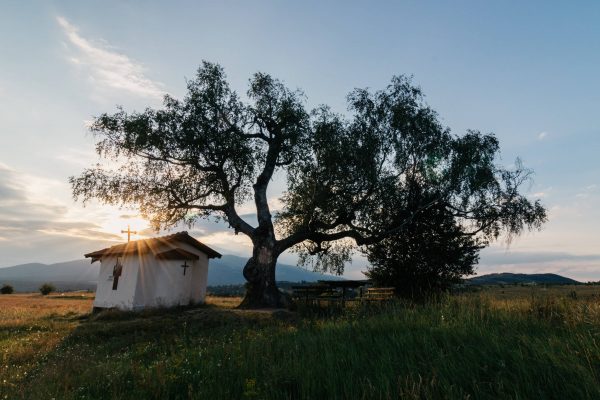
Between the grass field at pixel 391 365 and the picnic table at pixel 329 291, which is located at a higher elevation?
the picnic table at pixel 329 291

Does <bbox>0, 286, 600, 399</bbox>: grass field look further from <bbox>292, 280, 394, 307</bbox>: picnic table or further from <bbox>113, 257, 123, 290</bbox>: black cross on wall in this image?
<bbox>113, 257, 123, 290</bbox>: black cross on wall

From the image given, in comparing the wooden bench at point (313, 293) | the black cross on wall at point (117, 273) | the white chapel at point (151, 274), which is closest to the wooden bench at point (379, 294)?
the wooden bench at point (313, 293)

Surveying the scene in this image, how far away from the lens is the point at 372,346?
729 cm

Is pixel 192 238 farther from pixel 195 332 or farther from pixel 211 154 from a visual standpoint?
pixel 195 332

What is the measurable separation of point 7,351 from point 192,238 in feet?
62.4

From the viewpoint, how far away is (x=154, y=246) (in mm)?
28078

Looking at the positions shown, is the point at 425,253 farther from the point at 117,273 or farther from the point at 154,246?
the point at 117,273

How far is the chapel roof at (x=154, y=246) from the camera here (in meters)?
27.8

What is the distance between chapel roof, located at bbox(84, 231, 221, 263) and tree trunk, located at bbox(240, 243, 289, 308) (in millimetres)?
6425

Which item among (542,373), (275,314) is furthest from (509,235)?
(542,373)

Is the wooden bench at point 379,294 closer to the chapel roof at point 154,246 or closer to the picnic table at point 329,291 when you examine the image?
the picnic table at point 329,291

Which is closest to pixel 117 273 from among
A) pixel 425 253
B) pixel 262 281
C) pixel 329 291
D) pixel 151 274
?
pixel 151 274

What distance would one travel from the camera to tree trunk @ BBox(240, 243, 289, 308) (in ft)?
83.4

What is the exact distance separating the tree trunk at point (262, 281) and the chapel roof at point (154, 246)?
21.1 ft
